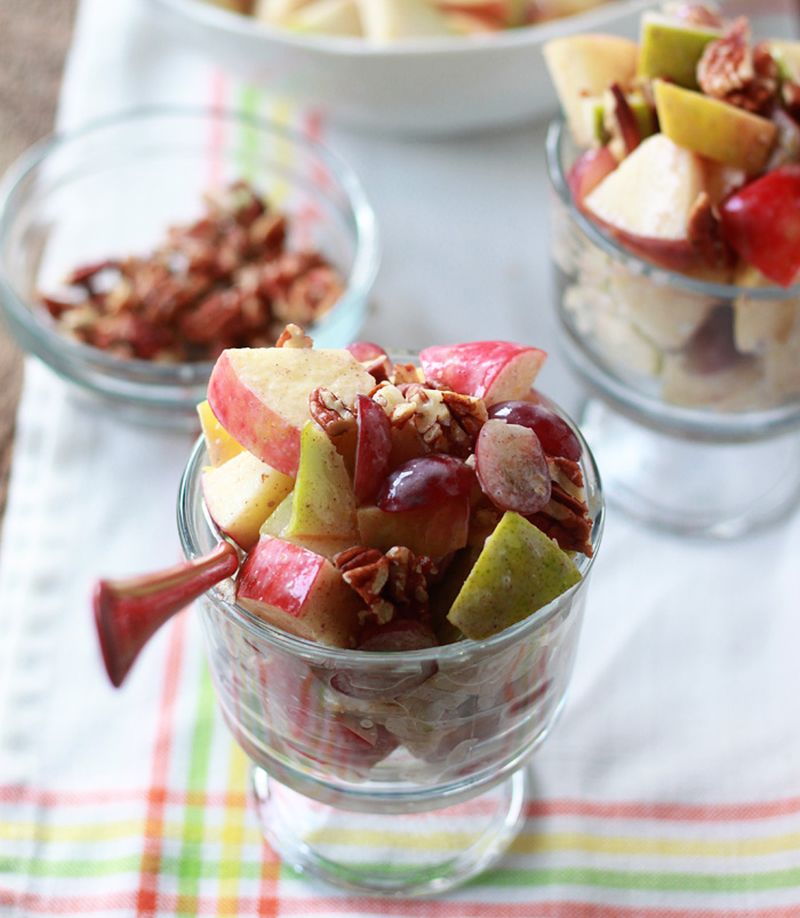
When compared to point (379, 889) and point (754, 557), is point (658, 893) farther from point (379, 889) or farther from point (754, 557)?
point (754, 557)

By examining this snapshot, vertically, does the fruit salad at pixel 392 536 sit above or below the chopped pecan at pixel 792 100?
below

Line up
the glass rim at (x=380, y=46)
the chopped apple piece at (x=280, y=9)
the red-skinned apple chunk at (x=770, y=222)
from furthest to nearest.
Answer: the chopped apple piece at (x=280, y=9) → the glass rim at (x=380, y=46) → the red-skinned apple chunk at (x=770, y=222)

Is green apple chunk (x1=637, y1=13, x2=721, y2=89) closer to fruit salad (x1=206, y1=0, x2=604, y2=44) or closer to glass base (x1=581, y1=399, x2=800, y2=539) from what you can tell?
glass base (x1=581, y1=399, x2=800, y2=539)

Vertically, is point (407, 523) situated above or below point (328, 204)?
above

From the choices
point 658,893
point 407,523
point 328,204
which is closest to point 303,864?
point 658,893

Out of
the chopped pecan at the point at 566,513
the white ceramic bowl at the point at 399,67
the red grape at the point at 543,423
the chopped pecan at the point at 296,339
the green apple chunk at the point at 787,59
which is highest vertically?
the green apple chunk at the point at 787,59

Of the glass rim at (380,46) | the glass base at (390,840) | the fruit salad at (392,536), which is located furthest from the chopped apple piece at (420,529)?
the glass rim at (380,46)

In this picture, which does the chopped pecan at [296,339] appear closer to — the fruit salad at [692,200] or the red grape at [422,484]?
the red grape at [422,484]

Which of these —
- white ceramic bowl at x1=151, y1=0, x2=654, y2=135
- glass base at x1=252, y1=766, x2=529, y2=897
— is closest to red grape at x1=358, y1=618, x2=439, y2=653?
glass base at x1=252, y1=766, x2=529, y2=897
